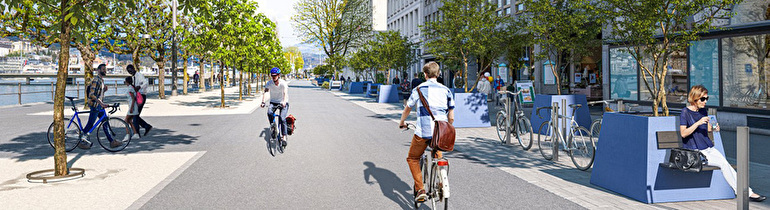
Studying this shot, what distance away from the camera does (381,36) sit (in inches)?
1671

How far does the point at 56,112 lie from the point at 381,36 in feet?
117

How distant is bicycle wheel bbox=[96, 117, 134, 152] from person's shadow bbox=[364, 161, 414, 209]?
4.57 m

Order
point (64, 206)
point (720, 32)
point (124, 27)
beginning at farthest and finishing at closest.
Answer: point (124, 27) < point (720, 32) < point (64, 206)

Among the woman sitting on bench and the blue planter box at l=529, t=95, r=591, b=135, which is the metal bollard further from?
the blue planter box at l=529, t=95, r=591, b=135

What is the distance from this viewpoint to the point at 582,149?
26.6ft

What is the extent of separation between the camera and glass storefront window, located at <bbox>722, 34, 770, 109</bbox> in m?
13.8

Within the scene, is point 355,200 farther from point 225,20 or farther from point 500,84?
point 500,84

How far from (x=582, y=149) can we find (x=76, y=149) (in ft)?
27.2

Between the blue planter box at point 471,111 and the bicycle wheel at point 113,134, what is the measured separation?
787 cm

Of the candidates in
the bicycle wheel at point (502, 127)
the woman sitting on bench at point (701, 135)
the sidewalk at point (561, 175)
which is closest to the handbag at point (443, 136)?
the sidewalk at point (561, 175)

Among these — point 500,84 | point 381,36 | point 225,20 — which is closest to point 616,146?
point 225,20

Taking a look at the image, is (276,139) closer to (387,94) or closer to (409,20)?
(387,94)

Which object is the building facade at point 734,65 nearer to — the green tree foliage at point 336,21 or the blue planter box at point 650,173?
the blue planter box at point 650,173

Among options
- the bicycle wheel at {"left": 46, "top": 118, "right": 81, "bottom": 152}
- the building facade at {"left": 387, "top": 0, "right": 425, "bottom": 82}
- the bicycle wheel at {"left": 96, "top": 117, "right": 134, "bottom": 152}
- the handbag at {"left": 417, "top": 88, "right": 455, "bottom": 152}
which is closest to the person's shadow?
the handbag at {"left": 417, "top": 88, "right": 455, "bottom": 152}
